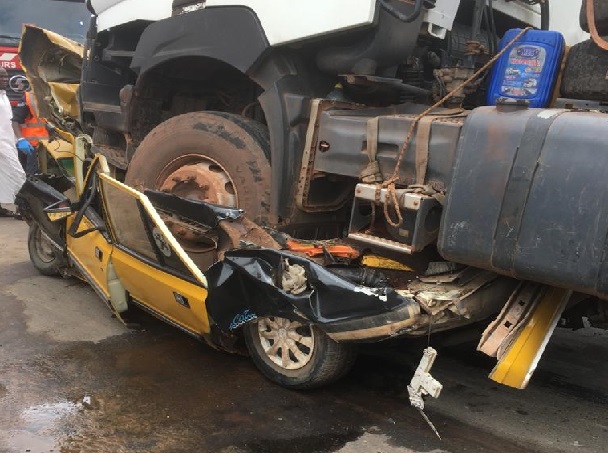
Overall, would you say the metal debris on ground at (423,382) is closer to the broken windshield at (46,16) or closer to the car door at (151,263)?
the car door at (151,263)

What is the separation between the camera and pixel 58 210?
14.7 feet

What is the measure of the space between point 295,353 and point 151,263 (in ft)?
3.43

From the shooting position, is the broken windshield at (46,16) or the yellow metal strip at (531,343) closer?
the yellow metal strip at (531,343)

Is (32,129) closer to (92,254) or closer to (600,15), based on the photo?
(92,254)

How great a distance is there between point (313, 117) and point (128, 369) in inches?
71.4

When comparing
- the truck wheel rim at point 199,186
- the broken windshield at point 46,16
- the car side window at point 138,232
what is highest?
the broken windshield at point 46,16

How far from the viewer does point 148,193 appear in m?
3.86

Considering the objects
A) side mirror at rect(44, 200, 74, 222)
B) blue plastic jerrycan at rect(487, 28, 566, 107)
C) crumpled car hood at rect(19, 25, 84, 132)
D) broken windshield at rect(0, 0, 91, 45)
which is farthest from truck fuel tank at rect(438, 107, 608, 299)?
broken windshield at rect(0, 0, 91, 45)

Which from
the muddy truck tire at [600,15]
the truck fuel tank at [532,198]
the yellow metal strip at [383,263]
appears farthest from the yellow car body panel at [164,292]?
the muddy truck tire at [600,15]

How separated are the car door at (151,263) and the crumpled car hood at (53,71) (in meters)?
2.56

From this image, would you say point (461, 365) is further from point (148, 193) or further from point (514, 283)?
point (148, 193)

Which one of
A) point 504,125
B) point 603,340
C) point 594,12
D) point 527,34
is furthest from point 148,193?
point 603,340

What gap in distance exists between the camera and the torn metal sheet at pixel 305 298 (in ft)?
9.23

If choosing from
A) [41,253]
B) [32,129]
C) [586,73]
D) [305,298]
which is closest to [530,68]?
[586,73]
